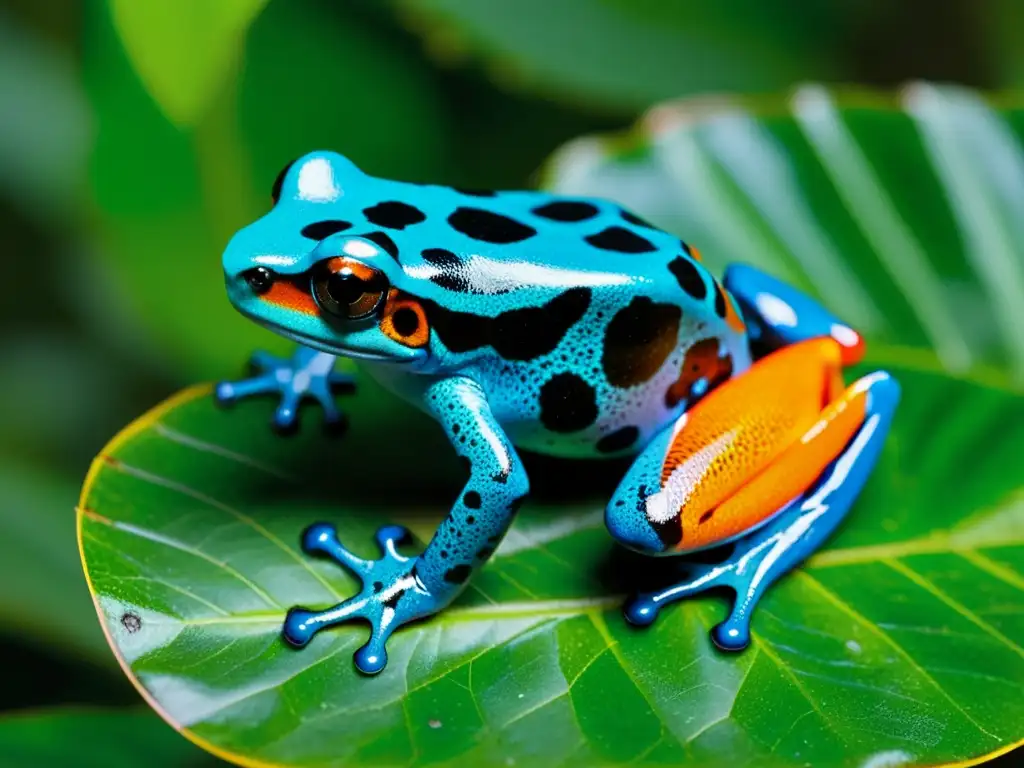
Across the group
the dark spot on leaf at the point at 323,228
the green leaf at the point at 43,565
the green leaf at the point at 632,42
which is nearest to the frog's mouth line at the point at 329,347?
the dark spot on leaf at the point at 323,228

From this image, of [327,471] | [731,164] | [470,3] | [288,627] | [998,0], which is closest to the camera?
[288,627]

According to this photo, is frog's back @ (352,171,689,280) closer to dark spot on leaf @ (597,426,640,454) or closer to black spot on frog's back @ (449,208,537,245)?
black spot on frog's back @ (449,208,537,245)

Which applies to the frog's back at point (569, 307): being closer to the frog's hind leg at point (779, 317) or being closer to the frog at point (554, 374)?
the frog at point (554, 374)

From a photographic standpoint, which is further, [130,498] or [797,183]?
[797,183]

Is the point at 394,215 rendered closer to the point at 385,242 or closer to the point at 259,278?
the point at 385,242

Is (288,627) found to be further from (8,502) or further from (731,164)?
(731,164)

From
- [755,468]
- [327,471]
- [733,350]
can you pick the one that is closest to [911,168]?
[733,350]

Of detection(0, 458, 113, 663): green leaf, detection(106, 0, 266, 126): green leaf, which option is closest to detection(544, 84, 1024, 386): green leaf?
detection(106, 0, 266, 126): green leaf
